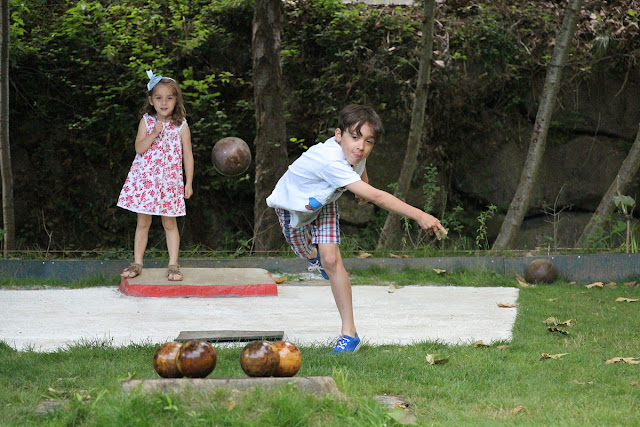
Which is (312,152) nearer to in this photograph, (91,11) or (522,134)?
(522,134)

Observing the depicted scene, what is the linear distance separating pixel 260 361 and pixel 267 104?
236 inches

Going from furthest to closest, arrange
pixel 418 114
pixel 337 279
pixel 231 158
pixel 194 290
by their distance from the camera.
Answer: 1. pixel 418 114
2. pixel 231 158
3. pixel 194 290
4. pixel 337 279

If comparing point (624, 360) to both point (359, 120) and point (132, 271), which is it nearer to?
point (359, 120)

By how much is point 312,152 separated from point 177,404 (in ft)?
6.64

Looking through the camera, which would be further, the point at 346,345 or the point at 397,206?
the point at 346,345

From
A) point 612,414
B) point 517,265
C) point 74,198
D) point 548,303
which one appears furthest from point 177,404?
point 74,198

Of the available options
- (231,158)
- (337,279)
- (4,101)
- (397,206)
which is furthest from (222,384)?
(4,101)

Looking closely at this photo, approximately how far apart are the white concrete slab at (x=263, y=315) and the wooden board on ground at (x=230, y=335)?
0.56ft

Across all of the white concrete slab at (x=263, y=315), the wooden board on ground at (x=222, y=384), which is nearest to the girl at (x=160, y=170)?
the white concrete slab at (x=263, y=315)

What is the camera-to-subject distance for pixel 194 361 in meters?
3.02

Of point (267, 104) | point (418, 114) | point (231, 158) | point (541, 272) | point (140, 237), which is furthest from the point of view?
point (267, 104)

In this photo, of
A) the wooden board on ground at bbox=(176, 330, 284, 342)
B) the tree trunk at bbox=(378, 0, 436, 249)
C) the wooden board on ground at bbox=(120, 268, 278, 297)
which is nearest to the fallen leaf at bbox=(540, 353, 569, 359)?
the wooden board on ground at bbox=(176, 330, 284, 342)

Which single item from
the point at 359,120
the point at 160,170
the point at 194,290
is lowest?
the point at 194,290

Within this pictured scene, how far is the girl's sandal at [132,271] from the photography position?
6500mm
